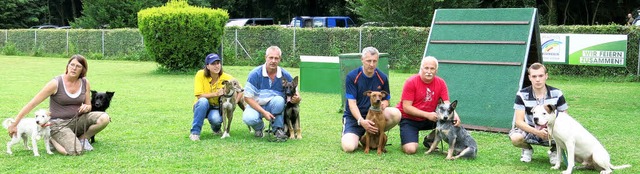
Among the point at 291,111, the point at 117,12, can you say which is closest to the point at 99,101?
the point at 291,111

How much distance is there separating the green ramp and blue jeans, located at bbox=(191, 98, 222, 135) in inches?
121

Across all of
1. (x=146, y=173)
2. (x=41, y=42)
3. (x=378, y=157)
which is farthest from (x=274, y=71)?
(x=41, y=42)

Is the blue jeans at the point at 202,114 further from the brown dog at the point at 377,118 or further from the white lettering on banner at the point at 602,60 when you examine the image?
the white lettering on banner at the point at 602,60

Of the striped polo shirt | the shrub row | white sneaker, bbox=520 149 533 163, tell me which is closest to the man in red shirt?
the striped polo shirt

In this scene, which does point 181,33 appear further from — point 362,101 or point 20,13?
point 20,13

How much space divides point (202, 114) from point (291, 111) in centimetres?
101

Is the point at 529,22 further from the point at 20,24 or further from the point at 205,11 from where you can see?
the point at 20,24

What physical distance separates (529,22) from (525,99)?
2685 mm

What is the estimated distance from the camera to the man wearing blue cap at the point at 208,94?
7988 mm

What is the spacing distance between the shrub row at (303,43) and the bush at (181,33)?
456 millimetres

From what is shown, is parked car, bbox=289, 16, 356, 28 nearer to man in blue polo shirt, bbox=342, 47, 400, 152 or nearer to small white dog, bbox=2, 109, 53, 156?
man in blue polo shirt, bbox=342, 47, 400, 152

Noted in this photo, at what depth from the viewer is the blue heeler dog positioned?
6688mm

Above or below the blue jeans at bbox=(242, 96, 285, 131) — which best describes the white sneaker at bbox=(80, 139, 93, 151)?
below

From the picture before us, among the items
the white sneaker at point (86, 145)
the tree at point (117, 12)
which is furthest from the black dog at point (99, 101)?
the tree at point (117, 12)
